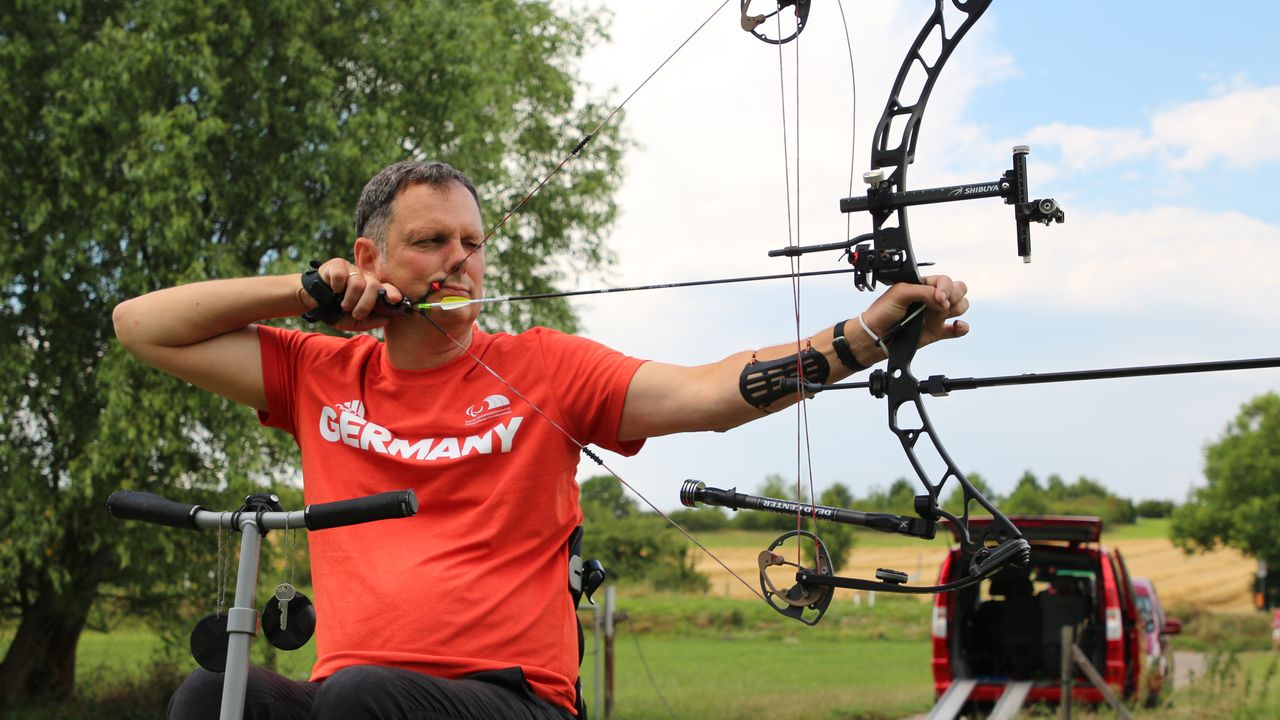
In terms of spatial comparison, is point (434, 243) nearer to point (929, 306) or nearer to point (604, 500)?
point (929, 306)

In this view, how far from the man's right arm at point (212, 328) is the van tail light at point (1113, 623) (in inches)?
330

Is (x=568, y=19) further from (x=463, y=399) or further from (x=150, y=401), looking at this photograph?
(x=463, y=399)

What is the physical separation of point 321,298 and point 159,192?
29.7 ft

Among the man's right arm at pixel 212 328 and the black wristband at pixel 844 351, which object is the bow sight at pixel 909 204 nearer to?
the black wristband at pixel 844 351

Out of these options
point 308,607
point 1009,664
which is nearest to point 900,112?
point 308,607

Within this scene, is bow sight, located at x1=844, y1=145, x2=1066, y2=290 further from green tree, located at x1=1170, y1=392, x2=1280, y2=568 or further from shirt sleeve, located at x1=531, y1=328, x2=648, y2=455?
green tree, located at x1=1170, y1=392, x2=1280, y2=568

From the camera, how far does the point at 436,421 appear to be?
2689 mm

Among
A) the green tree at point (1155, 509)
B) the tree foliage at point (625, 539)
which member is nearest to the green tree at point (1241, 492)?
the green tree at point (1155, 509)

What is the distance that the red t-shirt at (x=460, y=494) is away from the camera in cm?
242

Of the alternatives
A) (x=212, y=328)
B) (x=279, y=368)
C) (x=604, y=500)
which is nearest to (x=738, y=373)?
(x=279, y=368)

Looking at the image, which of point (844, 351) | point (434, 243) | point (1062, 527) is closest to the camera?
point (844, 351)

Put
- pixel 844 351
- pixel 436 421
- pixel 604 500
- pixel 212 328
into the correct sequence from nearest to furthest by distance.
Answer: pixel 844 351, pixel 436 421, pixel 212 328, pixel 604 500

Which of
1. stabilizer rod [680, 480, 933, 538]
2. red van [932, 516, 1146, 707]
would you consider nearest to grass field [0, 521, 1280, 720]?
stabilizer rod [680, 480, 933, 538]

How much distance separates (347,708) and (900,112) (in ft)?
5.61
